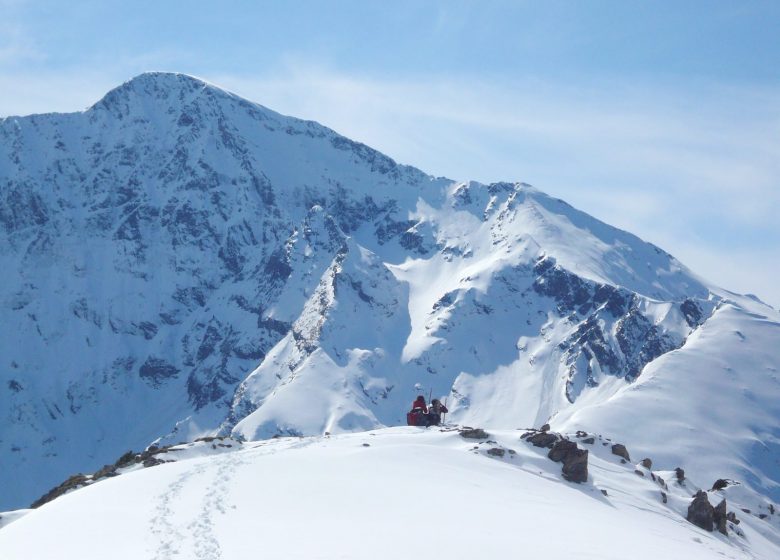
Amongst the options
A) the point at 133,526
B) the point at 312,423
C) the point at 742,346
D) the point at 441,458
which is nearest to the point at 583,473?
the point at 441,458

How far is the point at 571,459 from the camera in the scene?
53.9 meters

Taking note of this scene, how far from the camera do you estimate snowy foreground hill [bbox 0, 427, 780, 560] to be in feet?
98.0

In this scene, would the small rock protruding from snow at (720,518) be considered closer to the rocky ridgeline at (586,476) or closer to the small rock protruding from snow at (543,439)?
the rocky ridgeline at (586,476)

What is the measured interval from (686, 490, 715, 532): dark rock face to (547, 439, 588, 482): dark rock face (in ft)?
22.0

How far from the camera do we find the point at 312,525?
32.5 m

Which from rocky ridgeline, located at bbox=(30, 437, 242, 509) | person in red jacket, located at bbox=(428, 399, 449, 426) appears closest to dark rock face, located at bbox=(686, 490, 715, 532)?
person in red jacket, located at bbox=(428, 399, 449, 426)

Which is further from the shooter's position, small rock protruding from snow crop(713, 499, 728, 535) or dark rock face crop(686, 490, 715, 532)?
small rock protruding from snow crop(713, 499, 728, 535)

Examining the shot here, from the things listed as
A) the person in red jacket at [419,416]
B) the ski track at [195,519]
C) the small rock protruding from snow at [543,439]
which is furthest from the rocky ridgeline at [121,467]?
the small rock protruding from snow at [543,439]

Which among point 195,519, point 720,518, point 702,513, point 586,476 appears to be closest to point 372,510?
point 195,519

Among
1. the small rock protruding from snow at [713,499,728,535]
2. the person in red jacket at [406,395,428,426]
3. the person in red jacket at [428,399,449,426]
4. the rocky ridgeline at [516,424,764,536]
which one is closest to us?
the rocky ridgeline at [516,424,764,536]

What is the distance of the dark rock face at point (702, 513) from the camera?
5488 cm

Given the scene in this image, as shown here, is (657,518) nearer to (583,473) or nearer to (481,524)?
(583,473)

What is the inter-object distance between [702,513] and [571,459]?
321 inches

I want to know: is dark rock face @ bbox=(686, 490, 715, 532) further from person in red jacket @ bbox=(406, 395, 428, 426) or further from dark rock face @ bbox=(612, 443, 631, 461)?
person in red jacket @ bbox=(406, 395, 428, 426)
